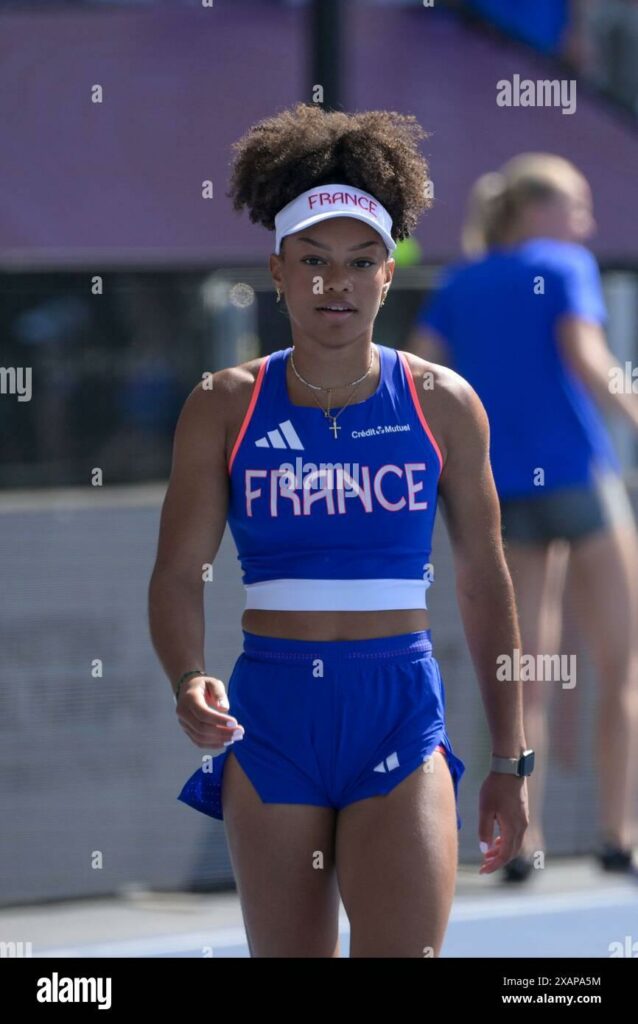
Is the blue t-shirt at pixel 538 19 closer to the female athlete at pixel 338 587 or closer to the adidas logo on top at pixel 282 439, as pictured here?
the female athlete at pixel 338 587

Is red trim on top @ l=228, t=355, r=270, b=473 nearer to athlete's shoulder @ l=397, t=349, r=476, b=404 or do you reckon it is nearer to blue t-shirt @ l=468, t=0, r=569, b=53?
athlete's shoulder @ l=397, t=349, r=476, b=404

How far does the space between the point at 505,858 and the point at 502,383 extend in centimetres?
232

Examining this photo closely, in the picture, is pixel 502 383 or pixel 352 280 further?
pixel 502 383

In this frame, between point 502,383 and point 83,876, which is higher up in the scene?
point 502,383

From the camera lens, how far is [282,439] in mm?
2971

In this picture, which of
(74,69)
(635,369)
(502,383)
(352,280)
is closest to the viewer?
→ (352,280)

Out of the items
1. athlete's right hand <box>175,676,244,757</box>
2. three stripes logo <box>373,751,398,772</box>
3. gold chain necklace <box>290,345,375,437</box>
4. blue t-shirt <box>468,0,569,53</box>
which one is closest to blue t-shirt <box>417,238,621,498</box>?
gold chain necklace <box>290,345,375,437</box>

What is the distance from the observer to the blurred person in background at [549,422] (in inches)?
202

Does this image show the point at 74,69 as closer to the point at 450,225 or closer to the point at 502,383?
the point at 450,225

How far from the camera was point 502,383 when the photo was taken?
16.9 feet
